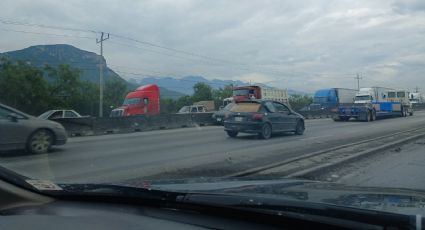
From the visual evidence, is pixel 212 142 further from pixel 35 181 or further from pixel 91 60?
pixel 91 60

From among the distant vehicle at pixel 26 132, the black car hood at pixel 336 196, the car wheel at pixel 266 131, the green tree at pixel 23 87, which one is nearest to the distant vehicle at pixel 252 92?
the green tree at pixel 23 87

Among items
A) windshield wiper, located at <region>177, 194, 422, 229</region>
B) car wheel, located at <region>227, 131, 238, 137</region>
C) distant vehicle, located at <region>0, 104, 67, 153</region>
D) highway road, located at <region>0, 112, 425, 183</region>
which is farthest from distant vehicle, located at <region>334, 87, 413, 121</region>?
windshield wiper, located at <region>177, 194, 422, 229</region>

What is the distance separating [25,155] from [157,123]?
15157mm

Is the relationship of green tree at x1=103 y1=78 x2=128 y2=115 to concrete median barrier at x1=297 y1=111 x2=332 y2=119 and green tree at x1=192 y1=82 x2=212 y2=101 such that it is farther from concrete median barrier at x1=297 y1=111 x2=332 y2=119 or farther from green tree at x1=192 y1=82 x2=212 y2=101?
concrete median barrier at x1=297 y1=111 x2=332 y2=119

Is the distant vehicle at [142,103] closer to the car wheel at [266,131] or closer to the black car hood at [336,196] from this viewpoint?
the car wheel at [266,131]

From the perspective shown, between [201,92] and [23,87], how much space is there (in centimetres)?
4964

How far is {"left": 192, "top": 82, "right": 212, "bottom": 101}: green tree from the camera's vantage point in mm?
73213

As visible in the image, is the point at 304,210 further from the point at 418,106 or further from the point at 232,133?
the point at 418,106

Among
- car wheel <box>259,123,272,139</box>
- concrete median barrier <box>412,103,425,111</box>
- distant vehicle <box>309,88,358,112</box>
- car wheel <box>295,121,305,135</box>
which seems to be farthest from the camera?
concrete median barrier <box>412,103,425,111</box>

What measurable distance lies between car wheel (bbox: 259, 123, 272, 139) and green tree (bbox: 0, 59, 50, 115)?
34.7 feet

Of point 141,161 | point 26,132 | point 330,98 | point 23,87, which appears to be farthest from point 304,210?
point 330,98

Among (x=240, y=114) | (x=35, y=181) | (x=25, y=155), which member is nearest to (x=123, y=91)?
(x=240, y=114)

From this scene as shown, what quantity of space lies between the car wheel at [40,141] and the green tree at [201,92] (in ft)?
194

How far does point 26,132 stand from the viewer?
1198 cm
